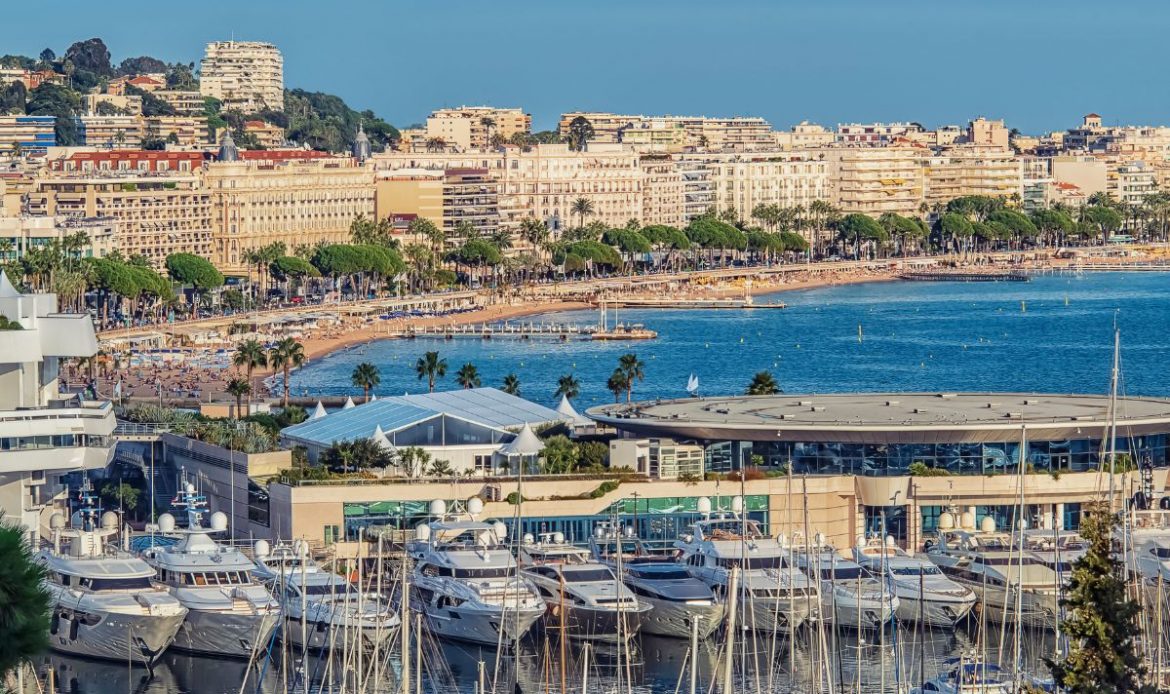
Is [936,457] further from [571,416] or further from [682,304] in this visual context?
[682,304]

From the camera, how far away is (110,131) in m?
176

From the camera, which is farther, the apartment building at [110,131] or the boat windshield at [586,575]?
the apartment building at [110,131]

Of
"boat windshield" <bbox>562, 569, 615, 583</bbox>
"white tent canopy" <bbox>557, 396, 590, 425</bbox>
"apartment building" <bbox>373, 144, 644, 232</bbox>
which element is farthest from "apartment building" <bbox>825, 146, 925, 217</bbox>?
"boat windshield" <bbox>562, 569, 615, 583</bbox>

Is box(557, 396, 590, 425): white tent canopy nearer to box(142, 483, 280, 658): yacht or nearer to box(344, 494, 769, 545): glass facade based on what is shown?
box(344, 494, 769, 545): glass facade

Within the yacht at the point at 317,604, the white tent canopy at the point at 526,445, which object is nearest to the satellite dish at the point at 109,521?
the yacht at the point at 317,604

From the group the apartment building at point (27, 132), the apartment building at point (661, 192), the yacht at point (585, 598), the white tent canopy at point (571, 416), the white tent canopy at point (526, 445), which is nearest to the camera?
the yacht at point (585, 598)

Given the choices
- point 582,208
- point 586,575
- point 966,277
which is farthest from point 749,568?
point 582,208

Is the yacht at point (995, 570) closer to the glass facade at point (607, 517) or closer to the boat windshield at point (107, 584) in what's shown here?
the glass facade at point (607, 517)

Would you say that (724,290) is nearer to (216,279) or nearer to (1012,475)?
(216,279)

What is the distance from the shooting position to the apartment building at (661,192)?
17830cm

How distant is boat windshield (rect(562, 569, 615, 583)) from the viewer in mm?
36156

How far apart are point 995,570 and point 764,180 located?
6044 inches

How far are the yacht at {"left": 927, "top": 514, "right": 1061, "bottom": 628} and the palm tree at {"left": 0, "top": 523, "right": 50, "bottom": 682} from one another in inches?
755

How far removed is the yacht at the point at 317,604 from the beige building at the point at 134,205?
293 ft
